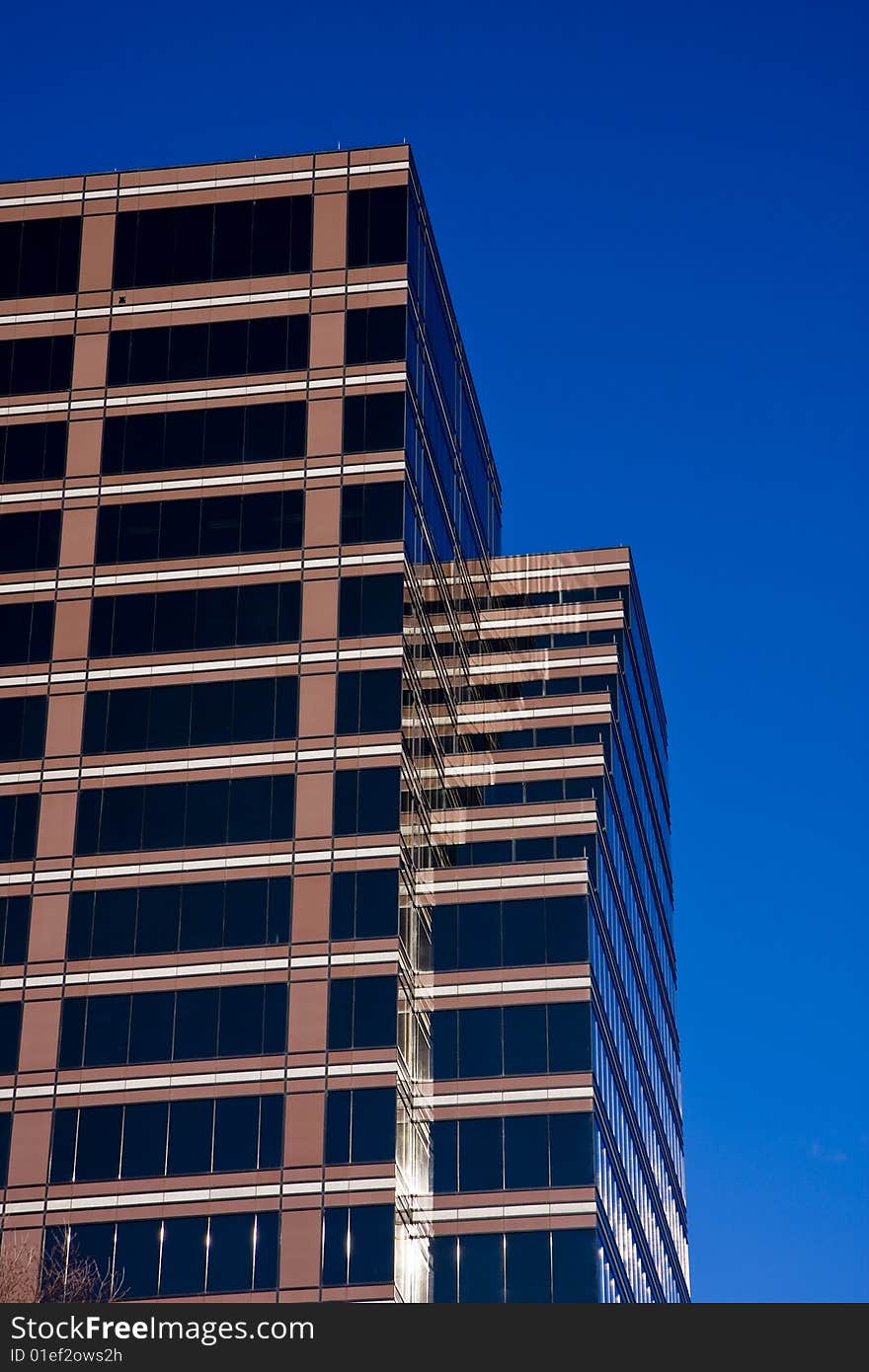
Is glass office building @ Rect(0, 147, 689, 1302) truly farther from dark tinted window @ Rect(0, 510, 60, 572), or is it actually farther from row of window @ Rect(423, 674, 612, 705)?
row of window @ Rect(423, 674, 612, 705)

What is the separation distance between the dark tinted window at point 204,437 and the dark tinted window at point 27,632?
7.88m

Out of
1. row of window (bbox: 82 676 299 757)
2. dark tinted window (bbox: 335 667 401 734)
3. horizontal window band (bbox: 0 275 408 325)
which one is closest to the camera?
dark tinted window (bbox: 335 667 401 734)

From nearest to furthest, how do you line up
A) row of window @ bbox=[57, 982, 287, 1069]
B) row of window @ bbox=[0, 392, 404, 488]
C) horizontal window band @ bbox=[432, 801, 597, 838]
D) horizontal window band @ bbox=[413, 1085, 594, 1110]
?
row of window @ bbox=[57, 982, 287, 1069]
horizontal window band @ bbox=[413, 1085, 594, 1110]
horizontal window band @ bbox=[432, 801, 597, 838]
row of window @ bbox=[0, 392, 404, 488]

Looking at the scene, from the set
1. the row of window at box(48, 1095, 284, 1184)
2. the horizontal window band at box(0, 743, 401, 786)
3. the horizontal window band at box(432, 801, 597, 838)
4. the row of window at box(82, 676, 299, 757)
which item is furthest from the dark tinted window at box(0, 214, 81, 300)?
the row of window at box(48, 1095, 284, 1184)

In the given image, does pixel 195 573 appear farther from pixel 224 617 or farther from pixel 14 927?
pixel 14 927

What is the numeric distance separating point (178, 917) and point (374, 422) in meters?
25.6

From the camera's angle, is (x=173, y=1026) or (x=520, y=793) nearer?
(x=173, y=1026)

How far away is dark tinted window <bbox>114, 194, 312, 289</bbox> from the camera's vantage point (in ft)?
376

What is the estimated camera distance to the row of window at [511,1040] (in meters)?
102

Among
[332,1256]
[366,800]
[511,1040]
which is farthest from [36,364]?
[332,1256]

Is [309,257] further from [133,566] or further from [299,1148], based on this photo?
[299,1148]

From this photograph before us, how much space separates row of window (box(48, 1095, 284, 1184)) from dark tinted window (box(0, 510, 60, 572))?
27.6 m

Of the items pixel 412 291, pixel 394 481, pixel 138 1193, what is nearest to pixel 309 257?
pixel 412 291

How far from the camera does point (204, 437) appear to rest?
112188 mm
